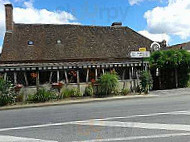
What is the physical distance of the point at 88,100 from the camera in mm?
14656

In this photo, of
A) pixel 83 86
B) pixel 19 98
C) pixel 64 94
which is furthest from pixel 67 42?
pixel 19 98

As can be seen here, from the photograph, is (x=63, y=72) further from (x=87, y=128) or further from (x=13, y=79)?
(x=87, y=128)

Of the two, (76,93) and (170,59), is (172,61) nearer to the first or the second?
(170,59)

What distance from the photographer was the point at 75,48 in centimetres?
2448

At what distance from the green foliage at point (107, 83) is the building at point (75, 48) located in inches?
46.4

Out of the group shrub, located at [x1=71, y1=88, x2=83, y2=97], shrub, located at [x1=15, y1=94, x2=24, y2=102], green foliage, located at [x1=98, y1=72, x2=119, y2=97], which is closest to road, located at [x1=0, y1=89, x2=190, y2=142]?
shrub, located at [x1=15, y1=94, x2=24, y2=102]

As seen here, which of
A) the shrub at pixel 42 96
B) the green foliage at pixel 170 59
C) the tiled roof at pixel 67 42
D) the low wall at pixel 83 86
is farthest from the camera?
the tiled roof at pixel 67 42

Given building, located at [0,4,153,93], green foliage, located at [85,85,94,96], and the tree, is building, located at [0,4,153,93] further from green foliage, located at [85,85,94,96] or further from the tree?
the tree

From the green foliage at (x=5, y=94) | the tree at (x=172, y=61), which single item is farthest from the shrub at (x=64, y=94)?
the tree at (x=172, y=61)

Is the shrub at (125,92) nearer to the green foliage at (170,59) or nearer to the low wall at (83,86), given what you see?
the low wall at (83,86)

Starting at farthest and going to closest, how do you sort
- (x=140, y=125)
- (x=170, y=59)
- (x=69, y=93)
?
(x=170, y=59) → (x=69, y=93) → (x=140, y=125)

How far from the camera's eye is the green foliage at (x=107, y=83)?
1580 cm

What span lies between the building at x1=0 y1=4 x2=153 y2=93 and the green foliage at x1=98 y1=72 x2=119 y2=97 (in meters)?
1.18

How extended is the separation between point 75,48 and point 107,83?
970 cm
